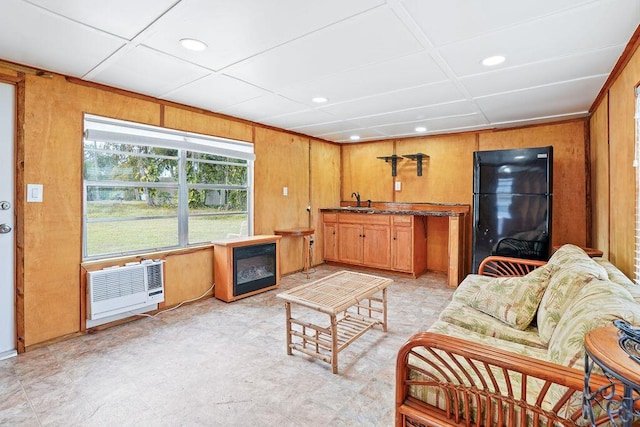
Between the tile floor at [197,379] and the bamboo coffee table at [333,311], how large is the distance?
3.9 inches

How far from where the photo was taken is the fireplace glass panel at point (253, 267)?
152 inches

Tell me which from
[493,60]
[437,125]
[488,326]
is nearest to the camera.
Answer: [488,326]

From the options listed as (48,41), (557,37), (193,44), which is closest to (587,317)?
(557,37)

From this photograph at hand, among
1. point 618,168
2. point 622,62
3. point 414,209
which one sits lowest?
point 414,209

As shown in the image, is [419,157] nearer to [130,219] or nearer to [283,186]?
[283,186]

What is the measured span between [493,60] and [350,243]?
362 centimetres

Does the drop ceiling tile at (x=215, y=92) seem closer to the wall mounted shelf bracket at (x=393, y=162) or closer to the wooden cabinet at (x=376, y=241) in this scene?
the wooden cabinet at (x=376, y=241)

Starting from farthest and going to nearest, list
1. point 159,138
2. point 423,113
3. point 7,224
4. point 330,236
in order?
point 330,236 → point 423,113 → point 159,138 → point 7,224

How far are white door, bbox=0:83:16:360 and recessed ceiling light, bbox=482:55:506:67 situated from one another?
3.68m

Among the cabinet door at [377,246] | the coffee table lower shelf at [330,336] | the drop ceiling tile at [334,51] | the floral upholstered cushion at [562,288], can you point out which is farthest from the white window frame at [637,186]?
the cabinet door at [377,246]

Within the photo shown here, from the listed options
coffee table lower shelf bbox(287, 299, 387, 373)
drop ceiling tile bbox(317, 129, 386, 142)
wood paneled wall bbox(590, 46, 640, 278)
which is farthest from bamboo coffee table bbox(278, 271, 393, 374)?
drop ceiling tile bbox(317, 129, 386, 142)

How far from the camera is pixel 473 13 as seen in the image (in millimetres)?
1768

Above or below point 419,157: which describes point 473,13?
above

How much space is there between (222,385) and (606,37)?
3.33m
